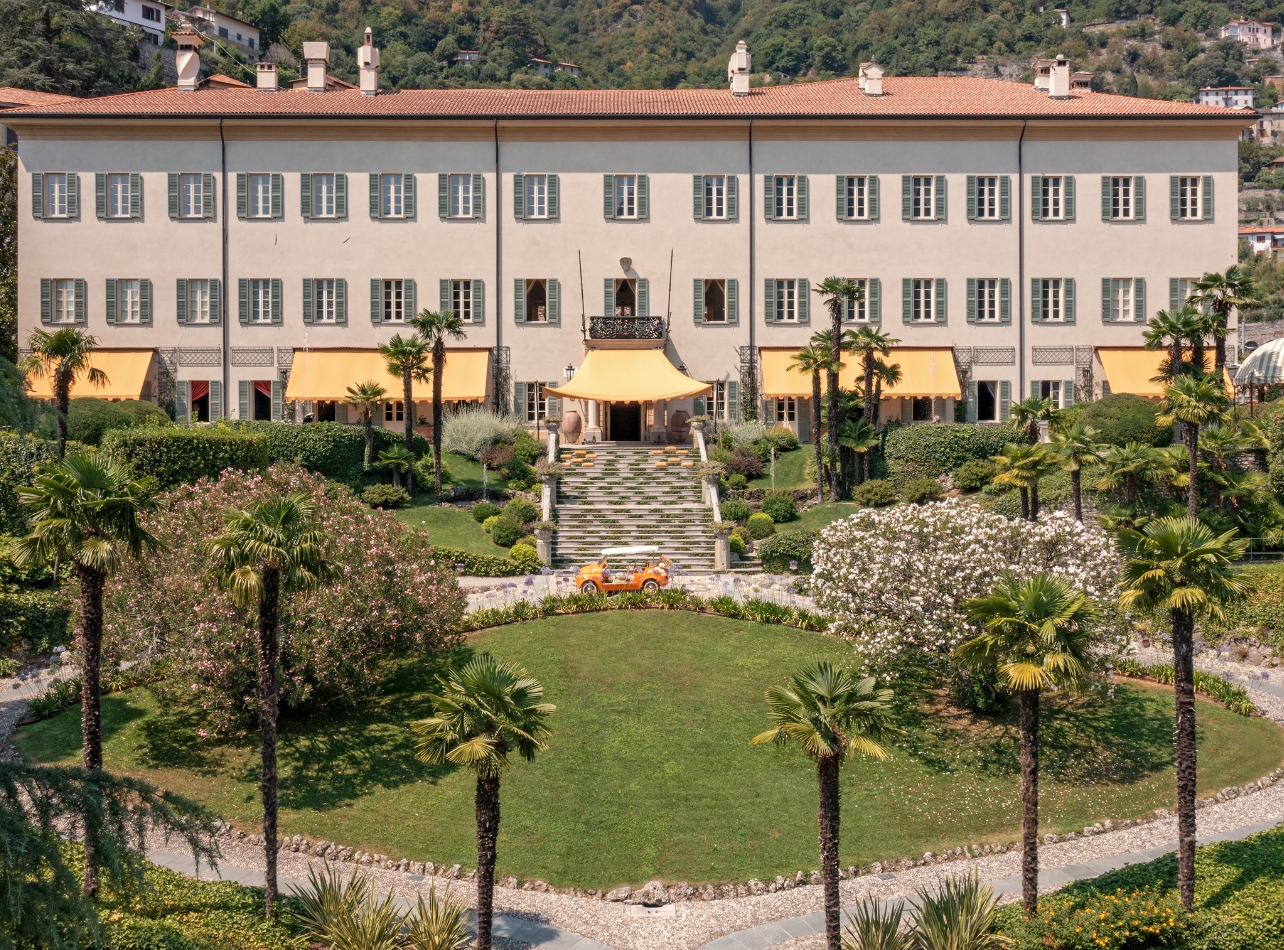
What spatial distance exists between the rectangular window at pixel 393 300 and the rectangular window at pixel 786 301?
14.3 meters

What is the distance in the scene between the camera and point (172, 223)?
1799 inches

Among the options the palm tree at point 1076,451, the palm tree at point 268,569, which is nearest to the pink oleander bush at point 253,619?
the palm tree at point 268,569

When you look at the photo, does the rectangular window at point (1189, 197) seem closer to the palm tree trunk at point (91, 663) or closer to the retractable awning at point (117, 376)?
the retractable awning at point (117, 376)

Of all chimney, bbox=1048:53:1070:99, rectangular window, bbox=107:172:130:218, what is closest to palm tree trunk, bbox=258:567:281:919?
rectangular window, bbox=107:172:130:218

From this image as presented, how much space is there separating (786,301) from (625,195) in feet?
24.3

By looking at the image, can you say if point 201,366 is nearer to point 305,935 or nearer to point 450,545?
point 450,545

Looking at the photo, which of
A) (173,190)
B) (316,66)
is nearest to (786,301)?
(316,66)

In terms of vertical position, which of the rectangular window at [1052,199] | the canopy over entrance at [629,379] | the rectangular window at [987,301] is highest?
the rectangular window at [1052,199]

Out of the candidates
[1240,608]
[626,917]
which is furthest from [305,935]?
[1240,608]

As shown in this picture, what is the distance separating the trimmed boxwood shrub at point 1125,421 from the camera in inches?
1487

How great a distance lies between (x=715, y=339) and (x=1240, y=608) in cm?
2279

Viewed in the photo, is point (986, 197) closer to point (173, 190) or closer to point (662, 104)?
point (662, 104)

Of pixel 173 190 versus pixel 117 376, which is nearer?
pixel 117 376

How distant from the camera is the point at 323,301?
46062mm
